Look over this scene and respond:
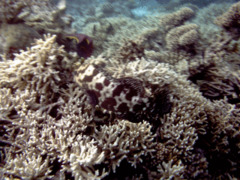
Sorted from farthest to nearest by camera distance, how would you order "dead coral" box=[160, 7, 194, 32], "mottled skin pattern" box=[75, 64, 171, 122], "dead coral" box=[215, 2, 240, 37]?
"dead coral" box=[160, 7, 194, 32] < "dead coral" box=[215, 2, 240, 37] < "mottled skin pattern" box=[75, 64, 171, 122]

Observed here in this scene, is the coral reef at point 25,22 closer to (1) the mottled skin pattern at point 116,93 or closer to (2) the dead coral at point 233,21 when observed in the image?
(1) the mottled skin pattern at point 116,93

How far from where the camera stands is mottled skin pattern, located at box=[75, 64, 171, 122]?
2.54 meters

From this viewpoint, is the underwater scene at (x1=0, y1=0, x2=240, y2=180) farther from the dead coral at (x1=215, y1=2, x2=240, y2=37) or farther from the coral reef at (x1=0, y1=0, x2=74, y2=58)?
the dead coral at (x1=215, y1=2, x2=240, y2=37)

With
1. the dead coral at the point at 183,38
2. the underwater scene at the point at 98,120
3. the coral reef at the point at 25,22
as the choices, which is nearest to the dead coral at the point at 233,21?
the dead coral at the point at 183,38

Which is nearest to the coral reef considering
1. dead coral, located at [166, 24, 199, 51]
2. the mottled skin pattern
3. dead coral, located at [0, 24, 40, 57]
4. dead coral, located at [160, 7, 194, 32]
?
dead coral, located at [0, 24, 40, 57]

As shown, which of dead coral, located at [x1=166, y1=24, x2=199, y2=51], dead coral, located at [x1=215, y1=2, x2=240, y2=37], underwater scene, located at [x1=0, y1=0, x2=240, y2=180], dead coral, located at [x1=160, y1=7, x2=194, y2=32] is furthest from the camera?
dead coral, located at [x1=160, y1=7, x2=194, y2=32]

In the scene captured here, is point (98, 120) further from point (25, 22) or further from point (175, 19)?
point (175, 19)

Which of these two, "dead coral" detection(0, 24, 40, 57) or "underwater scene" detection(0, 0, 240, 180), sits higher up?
"dead coral" detection(0, 24, 40, 57)

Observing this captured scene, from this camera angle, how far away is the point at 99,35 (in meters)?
6.29

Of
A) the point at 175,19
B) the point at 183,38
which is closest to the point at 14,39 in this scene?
the point at 183,38

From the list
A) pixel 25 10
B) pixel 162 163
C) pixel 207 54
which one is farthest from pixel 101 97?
pixel 207 54

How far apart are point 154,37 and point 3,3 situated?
503 cm

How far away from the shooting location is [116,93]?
255 centimetres

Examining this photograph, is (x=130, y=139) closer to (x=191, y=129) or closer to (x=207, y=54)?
(x=191, y=129)
